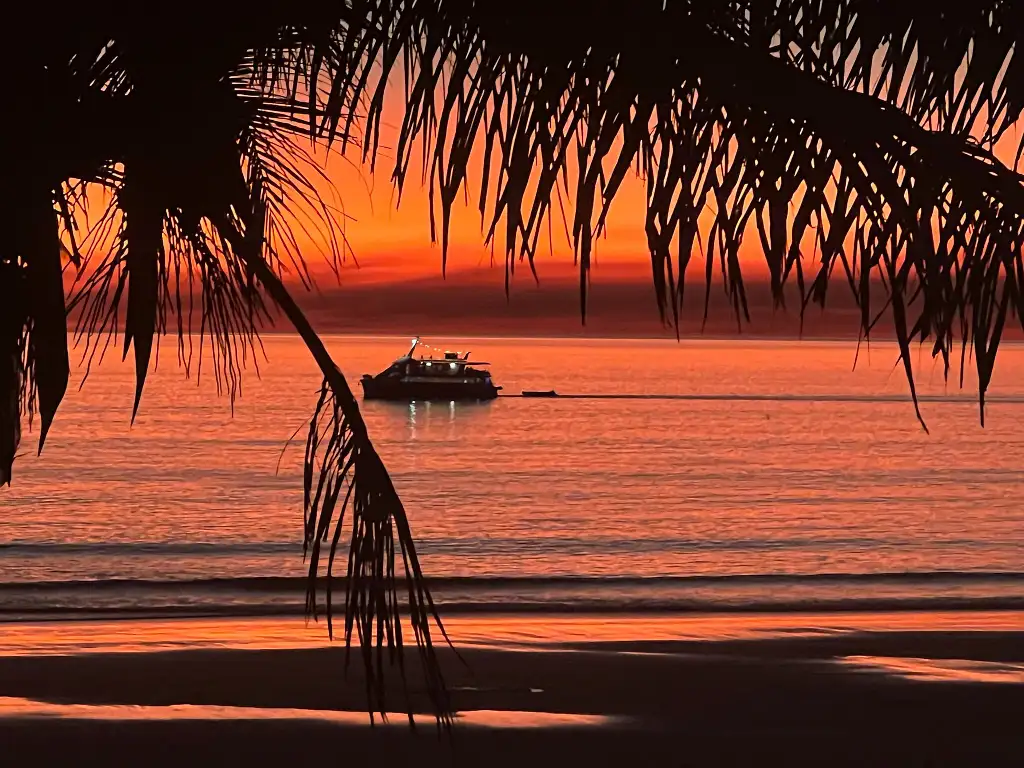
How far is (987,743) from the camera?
27.3 feet

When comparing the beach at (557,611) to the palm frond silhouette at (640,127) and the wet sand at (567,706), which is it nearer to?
the wet sand at (567,706)

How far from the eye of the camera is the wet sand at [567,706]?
7.98m

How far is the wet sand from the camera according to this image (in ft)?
26.2

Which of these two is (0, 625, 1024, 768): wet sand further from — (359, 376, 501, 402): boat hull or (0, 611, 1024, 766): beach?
(359, 376, 501, 402): boat hull

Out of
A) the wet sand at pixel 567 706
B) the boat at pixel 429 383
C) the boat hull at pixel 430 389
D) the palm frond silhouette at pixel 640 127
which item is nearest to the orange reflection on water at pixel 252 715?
the wet sand at pixel 567 706

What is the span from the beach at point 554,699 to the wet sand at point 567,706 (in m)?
0.02

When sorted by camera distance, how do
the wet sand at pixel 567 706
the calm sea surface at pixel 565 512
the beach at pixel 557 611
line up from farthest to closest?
the calm sea surface at pixel 565 512 < the beach at pixel 557 611 < the wet sand at pixel 567 706

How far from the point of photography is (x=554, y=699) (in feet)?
31.8

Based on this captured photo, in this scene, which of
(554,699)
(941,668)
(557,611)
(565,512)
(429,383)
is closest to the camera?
(554,699)

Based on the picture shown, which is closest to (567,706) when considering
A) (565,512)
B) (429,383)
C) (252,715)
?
(252,715)

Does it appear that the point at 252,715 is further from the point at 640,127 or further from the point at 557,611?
the point at 557,611

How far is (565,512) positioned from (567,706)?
23802 millimetres

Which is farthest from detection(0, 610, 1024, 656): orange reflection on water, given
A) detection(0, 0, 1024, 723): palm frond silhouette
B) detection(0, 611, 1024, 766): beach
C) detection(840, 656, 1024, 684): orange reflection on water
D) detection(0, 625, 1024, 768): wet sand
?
detection(0, 0, 1024, 723): palm frond silhouette

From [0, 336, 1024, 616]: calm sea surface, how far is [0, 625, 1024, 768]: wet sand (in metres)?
2.89
